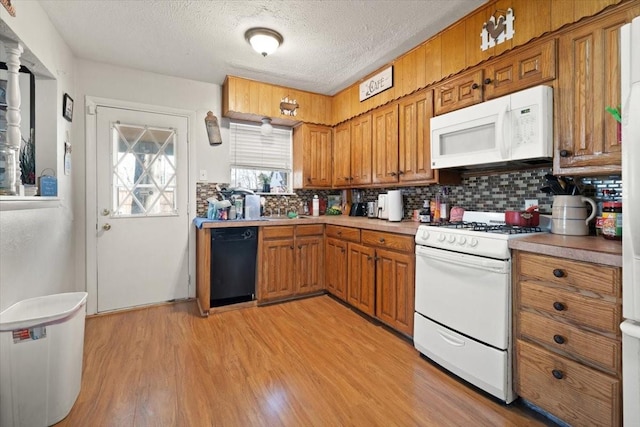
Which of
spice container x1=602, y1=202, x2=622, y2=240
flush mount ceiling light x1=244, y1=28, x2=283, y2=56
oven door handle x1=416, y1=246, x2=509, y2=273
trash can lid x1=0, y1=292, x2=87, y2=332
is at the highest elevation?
flush mount ceiling light x1=244, y1=28, x2=283, y2=56

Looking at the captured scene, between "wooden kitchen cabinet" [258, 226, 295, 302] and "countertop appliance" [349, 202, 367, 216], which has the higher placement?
"countertop appliance" [349, 202, 367, 216]

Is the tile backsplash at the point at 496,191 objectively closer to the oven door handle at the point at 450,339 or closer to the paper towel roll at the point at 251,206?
the paper towel roll at the point at 251,206

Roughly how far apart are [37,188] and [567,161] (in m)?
3.40

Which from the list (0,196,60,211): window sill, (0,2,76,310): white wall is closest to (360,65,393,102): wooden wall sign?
(0,2,76,310): white wall

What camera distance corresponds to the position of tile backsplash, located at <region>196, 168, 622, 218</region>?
5.94ft

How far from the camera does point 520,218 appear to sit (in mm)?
2014

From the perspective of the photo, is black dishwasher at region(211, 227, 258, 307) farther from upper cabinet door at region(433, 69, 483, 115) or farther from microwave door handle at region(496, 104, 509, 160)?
microwave door handle at region(496, 104, 509, 160)

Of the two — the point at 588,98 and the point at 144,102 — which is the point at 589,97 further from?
the point at 144,102

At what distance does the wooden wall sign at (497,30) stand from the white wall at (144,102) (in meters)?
2.66

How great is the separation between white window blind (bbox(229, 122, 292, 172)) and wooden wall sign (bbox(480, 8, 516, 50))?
2375 millimetres

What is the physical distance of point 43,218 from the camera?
2064 millimetres

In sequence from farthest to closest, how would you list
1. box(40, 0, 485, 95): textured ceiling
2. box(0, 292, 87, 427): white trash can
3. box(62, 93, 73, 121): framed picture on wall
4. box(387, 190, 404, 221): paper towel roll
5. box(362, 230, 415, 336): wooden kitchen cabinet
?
box(387, 190, 404, 221): paper towel roll → box(62, 93, 73, 121): framed picture on wall → box(362, 230, 415, 336): wooden kitchen cabinet → box(40, 0, 485, 95): textured ceiling → box(0, 292, 87, 427): white trash can

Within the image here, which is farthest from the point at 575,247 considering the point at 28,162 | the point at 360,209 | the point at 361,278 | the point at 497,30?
the point at 28,162

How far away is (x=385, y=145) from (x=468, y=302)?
1705mm
